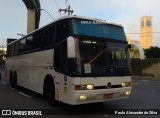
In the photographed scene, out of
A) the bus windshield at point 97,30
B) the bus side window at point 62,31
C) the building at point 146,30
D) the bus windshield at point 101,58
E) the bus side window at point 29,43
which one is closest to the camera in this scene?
the bus windshield at point 101,58

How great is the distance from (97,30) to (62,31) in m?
1.23

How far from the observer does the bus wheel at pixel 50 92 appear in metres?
11.4

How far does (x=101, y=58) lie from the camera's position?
10.1 metres

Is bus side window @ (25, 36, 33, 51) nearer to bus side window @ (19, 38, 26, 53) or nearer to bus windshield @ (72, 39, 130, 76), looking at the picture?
bus side window @ (19, 38, 26, 53)

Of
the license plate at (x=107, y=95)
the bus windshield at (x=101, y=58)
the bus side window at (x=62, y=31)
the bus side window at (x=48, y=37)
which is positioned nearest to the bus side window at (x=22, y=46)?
the bus side window at (x=48, y=37)

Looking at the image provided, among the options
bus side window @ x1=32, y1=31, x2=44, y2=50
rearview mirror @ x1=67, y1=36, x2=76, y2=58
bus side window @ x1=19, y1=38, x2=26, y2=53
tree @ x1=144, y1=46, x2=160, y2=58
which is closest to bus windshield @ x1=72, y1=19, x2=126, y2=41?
rearview mirror @ x1=67, y1=36, x2=76, y2=58

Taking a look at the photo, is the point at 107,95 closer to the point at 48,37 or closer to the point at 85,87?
the point at 85,87

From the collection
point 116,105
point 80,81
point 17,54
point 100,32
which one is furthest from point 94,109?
point 17,54

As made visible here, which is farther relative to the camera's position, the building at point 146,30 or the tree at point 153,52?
the building at point 146,30

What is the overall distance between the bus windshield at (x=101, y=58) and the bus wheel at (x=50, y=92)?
222 cm

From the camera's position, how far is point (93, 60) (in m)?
9.92

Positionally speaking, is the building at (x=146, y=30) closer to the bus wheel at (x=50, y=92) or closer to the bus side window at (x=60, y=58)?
the bus wheel at (x=50, y=92)

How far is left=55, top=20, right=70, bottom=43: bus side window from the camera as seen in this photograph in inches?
410

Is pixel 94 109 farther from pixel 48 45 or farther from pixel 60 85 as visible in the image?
pixel 48 45
